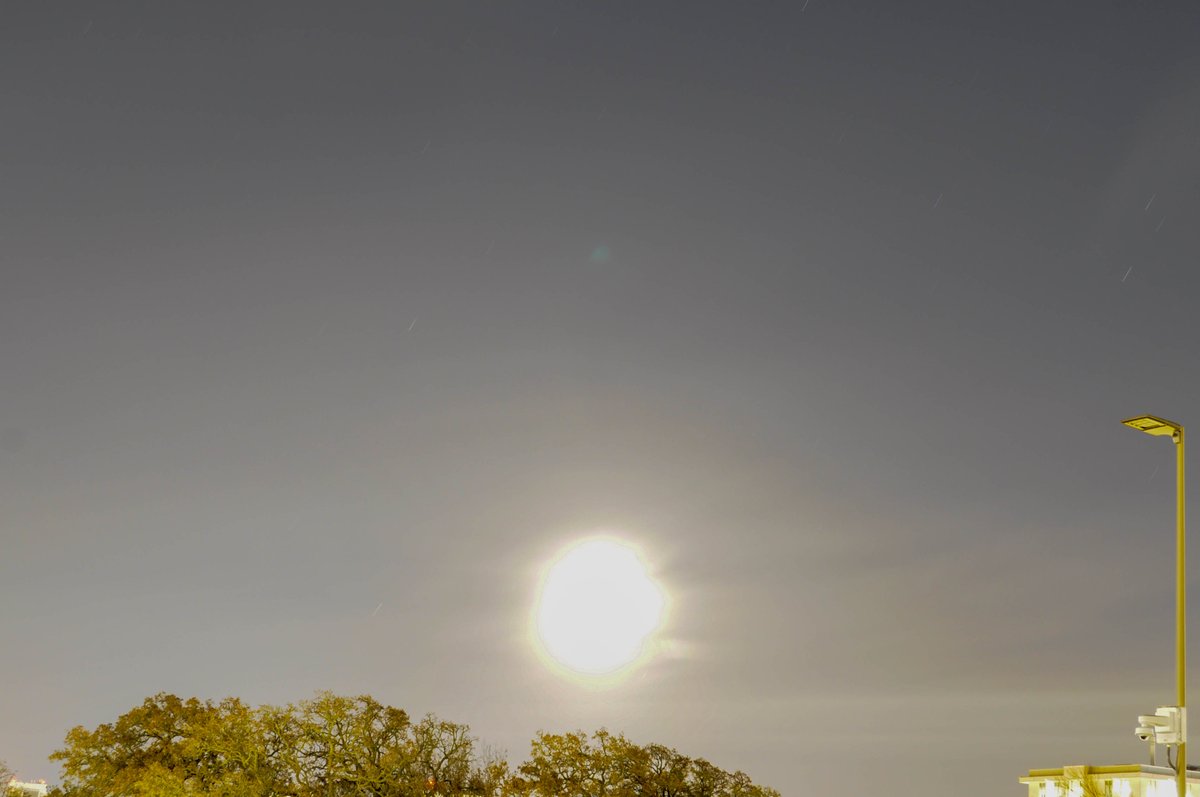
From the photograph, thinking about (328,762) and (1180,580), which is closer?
(1180,580)

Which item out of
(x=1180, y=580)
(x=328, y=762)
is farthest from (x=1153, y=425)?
(x=328, y=762)

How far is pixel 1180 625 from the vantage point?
81.3ft

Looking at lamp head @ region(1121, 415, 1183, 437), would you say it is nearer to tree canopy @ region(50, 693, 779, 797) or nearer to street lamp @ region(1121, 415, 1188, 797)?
street lamp @ region(1121, 415, 1188, 797)

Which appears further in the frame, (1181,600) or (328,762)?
(328,762)

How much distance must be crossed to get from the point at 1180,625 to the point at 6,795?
138m

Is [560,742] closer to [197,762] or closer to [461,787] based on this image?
[461,787]

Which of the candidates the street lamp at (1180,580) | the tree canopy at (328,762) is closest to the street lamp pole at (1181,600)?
the street lamp at (1180,580)

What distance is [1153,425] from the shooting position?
25531 millimetres

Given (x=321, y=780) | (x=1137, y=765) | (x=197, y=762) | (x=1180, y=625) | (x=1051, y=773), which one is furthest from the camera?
(x=1051, y=773)

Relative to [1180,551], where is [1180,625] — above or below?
below

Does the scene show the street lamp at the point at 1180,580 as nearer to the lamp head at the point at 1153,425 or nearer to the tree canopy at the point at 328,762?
the lamp head at the point at 1153,425

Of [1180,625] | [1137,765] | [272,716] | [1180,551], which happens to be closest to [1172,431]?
[1180,551]

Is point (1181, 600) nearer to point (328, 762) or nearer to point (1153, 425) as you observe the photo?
point (1153, 425)

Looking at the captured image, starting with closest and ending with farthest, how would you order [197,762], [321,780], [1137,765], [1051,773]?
[321,780] → [197,762] → [1137,765] → [1051,773]
